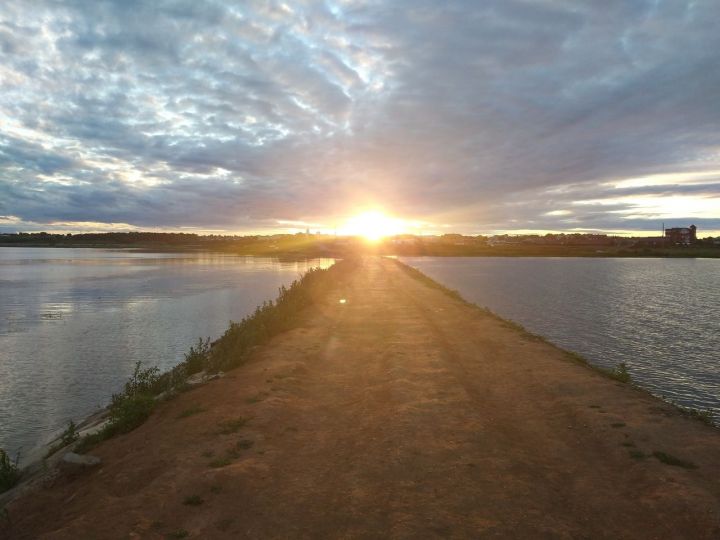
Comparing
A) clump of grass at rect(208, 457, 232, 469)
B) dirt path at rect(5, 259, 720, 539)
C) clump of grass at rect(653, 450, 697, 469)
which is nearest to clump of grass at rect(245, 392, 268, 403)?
dirt path at rect(5, 259, 720, 539)

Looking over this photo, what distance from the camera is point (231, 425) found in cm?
955

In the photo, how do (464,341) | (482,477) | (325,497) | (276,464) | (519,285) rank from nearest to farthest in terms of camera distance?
(325,497) < (482,477) < (276,464) < (464,341) < (519,285)

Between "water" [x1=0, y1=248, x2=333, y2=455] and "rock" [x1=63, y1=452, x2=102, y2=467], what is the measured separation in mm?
4254

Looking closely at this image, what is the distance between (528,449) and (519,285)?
165 ft

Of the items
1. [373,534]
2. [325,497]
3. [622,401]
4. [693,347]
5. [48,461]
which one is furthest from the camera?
[693,347]

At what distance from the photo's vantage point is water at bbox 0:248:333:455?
14805 mm

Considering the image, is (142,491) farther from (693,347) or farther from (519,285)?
(519,285)

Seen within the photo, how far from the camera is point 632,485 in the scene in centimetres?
699

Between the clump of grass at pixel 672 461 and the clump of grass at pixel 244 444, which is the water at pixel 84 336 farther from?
the clump of grass at pixel 672 461

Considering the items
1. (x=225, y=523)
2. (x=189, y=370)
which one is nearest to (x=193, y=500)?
(x=225, y=523)

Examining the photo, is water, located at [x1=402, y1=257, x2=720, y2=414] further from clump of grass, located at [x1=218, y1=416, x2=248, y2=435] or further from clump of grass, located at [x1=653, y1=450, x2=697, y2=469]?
clump of grass, located at [x1=218, y1=416, x2=248, y2=435]

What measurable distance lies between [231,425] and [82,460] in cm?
255

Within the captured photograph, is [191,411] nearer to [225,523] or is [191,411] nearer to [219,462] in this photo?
[219,462]

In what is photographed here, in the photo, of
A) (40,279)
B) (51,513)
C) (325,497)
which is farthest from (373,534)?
(40,279)
